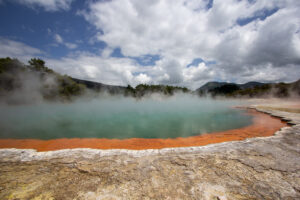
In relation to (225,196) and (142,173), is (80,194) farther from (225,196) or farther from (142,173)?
(225,196)

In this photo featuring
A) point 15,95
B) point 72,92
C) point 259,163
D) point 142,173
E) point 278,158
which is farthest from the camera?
point 72,92

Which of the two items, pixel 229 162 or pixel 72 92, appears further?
pixel 72 92

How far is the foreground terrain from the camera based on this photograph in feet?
4.66

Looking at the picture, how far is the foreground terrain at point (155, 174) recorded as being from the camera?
1422 millimetres

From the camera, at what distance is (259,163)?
1.97 metres

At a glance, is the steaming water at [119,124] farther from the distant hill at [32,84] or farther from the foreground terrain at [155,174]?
the foreground terrain at [155,174]

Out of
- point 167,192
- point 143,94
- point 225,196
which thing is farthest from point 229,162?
point 143,94

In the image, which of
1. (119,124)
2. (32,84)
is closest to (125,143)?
(119,124)

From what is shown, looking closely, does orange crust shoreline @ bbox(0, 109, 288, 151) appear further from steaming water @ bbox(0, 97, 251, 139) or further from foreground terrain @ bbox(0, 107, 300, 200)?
foreground terrain @ bbox(0, 107, 300, 200)

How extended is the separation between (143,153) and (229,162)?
164cm

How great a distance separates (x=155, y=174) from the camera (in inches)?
69.6

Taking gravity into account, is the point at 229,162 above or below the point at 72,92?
below

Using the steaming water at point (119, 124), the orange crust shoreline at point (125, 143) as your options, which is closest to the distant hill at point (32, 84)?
the steaming water at point (119, 124)

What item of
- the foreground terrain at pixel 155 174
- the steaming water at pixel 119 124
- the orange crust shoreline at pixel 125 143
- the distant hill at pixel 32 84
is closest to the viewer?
the foreground terrain at pixel 155 174
